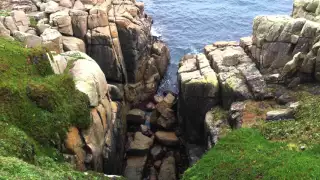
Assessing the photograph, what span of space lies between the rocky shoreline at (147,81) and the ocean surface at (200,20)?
1298 centimetres

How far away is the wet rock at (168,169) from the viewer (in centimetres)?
4147

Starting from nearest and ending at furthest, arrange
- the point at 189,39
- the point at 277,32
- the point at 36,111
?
the point at 36,111 → the point at 277,32 → the point at 189,39

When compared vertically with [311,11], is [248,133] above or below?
below

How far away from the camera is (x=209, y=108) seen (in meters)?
43.6

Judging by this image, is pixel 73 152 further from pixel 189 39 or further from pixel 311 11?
pixel 189 39

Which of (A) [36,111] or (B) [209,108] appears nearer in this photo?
(A) [36,111]

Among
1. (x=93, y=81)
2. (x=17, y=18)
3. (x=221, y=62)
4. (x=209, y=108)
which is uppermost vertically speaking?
(x=17, y=18)

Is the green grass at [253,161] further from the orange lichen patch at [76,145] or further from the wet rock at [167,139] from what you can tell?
the wet rock at [167,139]

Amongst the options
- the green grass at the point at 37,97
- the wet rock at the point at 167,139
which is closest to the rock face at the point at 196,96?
the wet rock at the point at 167,139

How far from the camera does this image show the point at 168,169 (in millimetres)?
42156

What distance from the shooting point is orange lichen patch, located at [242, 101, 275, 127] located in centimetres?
3571

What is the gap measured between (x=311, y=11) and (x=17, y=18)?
3548cm

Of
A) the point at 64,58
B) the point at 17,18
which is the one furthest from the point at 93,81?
the point at 17,18

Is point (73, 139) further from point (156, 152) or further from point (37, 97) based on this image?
point (156, 152)
